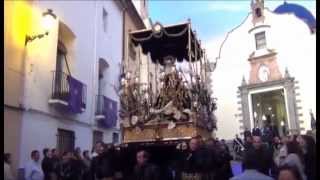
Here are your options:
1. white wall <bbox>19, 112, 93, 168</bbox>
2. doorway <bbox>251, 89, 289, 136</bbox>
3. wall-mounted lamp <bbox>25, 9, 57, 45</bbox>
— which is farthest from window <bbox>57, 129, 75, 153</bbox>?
doorway <bbox>251, 89, 289, 136</bbox>

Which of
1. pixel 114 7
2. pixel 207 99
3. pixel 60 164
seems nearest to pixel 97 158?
pixel 60 164

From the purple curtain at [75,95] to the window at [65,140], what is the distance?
659mm

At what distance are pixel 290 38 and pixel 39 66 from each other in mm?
14087

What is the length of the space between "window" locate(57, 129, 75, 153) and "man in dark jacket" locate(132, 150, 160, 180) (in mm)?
5637

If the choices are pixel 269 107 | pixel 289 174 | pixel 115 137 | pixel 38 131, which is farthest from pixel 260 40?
pixel 289 174

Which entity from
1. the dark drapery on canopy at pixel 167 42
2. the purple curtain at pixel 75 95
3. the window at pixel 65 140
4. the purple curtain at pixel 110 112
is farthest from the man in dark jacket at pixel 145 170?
the purple curtain at pixel 110 112

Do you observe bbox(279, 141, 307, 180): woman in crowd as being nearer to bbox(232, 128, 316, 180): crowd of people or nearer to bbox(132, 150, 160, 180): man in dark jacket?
bbox(232, 128, 316, 180): crowd of people

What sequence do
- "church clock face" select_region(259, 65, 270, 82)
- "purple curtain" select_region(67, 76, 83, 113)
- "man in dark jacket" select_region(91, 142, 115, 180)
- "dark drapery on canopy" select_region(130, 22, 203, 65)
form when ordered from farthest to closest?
"church clock face" select_region(259, 65, 270, 82) → "purple curtain" select_region(67, 76, 83, 113) → "dark drapery on canopy" select_region(130, 22, 203, 65) → "man in dark jacket" select_region(91, 142, 115, 180)

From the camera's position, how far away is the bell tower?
22.5m

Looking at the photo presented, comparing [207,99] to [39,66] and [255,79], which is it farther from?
[255,79]

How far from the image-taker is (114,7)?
17.1 m

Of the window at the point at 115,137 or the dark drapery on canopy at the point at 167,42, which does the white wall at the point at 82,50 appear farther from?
the dark drapery on canopy at the point at 167,42

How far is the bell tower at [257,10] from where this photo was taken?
885 inches

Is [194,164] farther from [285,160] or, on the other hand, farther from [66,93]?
[66,93]
